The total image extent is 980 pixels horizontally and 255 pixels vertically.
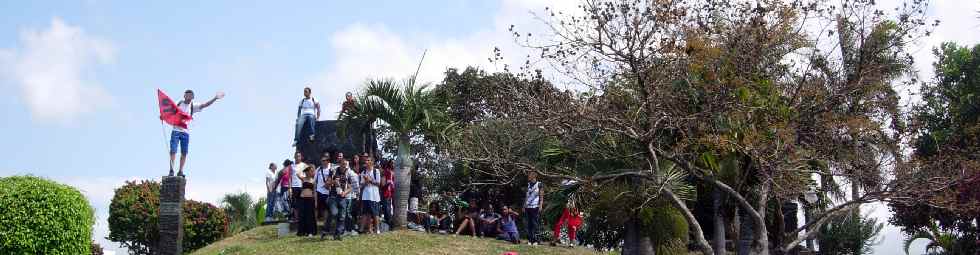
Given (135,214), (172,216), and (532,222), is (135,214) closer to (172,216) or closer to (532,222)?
(172,216)

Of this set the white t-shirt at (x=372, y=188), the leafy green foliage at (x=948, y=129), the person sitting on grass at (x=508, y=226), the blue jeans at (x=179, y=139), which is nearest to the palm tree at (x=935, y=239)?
the leafy green foliage at (x=948, y=129)

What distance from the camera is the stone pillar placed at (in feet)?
51.2

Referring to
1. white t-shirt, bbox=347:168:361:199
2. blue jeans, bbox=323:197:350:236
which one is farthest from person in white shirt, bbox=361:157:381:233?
blue jeans, bbox=323:197:350:236

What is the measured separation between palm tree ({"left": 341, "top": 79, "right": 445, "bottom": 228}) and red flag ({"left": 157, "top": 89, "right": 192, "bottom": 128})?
14.1 feet

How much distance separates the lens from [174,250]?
51.3ft

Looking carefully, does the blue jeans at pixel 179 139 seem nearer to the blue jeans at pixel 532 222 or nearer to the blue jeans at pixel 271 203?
the blue jeans at pixel 271 203

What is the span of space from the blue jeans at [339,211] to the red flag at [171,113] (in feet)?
9.33

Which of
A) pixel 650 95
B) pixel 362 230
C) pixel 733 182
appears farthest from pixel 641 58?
pixel 362 230

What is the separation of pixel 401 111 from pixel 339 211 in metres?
3.50

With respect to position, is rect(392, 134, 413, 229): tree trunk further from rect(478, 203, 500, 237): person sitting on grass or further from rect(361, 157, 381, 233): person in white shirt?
rect(478, 203, 500, 237): person sitting on grass

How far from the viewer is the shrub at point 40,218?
16328 mm

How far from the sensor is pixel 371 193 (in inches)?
679

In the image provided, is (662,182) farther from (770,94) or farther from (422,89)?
(422,89)

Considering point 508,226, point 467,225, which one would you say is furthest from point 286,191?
point 508,226
